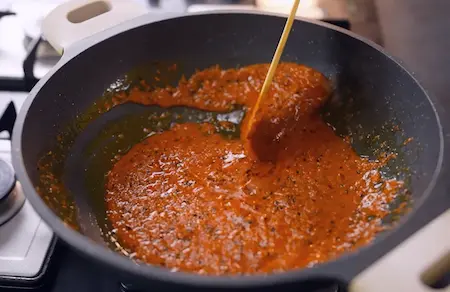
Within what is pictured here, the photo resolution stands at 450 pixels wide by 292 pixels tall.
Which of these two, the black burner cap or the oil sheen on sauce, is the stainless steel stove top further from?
the oil sheen on sauce

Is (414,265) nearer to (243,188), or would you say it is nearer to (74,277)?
(243,188)

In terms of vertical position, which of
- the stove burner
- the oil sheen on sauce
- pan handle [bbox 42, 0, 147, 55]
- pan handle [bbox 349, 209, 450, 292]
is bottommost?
the stove burner

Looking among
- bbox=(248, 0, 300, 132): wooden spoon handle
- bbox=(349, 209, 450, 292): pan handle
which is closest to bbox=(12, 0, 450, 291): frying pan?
bbox=(349, 209, 450, 292): pan handle

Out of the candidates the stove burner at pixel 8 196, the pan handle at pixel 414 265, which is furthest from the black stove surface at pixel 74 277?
the pan handle at pixel 414 265

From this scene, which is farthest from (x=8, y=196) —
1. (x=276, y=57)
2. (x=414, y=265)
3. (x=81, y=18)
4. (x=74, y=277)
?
(x=414, y=265)

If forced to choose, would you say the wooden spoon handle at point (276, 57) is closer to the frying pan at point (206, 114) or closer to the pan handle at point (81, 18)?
Result: the frying pan at point (206, 114)

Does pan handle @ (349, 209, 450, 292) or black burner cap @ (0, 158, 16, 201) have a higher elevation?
pan handle @ (349, 209, 450, 292)
